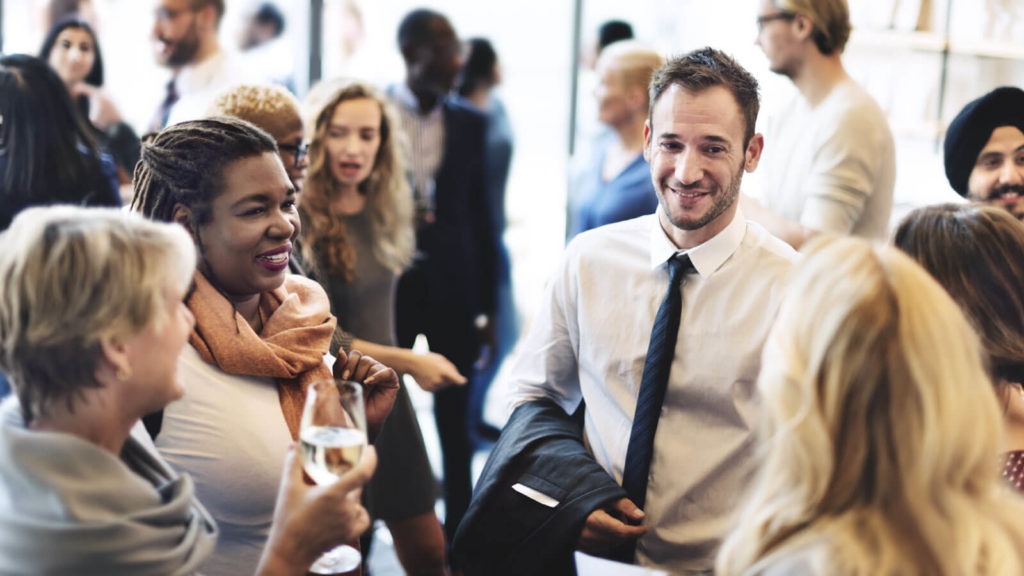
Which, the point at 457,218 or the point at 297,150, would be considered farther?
the point at 457,218

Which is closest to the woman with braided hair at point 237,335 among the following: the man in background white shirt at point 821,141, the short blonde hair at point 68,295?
the short blonde hair at point 68,295

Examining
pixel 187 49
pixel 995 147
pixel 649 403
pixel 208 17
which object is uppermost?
pixel 208 17

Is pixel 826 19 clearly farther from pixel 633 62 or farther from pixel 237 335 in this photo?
pixel 237 335

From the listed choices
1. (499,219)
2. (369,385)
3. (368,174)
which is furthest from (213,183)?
(499,219)

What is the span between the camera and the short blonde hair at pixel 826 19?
2836 millimetres

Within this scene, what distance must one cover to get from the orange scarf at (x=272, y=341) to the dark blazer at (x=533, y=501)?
0.39 meters

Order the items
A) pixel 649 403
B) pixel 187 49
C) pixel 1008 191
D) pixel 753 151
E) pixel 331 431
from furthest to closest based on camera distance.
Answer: pixel 187 49
pixel 1008 191
pixel 753 151
pixel 649 403
pixel 331 431

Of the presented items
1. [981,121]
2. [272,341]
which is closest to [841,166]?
[981,121]

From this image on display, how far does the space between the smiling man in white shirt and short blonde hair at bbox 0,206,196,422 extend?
2.91 ft

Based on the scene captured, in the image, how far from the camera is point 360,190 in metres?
2.90

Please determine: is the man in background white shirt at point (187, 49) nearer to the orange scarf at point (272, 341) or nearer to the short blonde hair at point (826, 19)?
the short blonde hair at point (826, 19)

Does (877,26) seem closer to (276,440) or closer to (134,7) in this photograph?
(134,7)

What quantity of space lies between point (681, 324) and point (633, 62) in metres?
1.91

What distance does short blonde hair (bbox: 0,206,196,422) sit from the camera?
1.19 m
